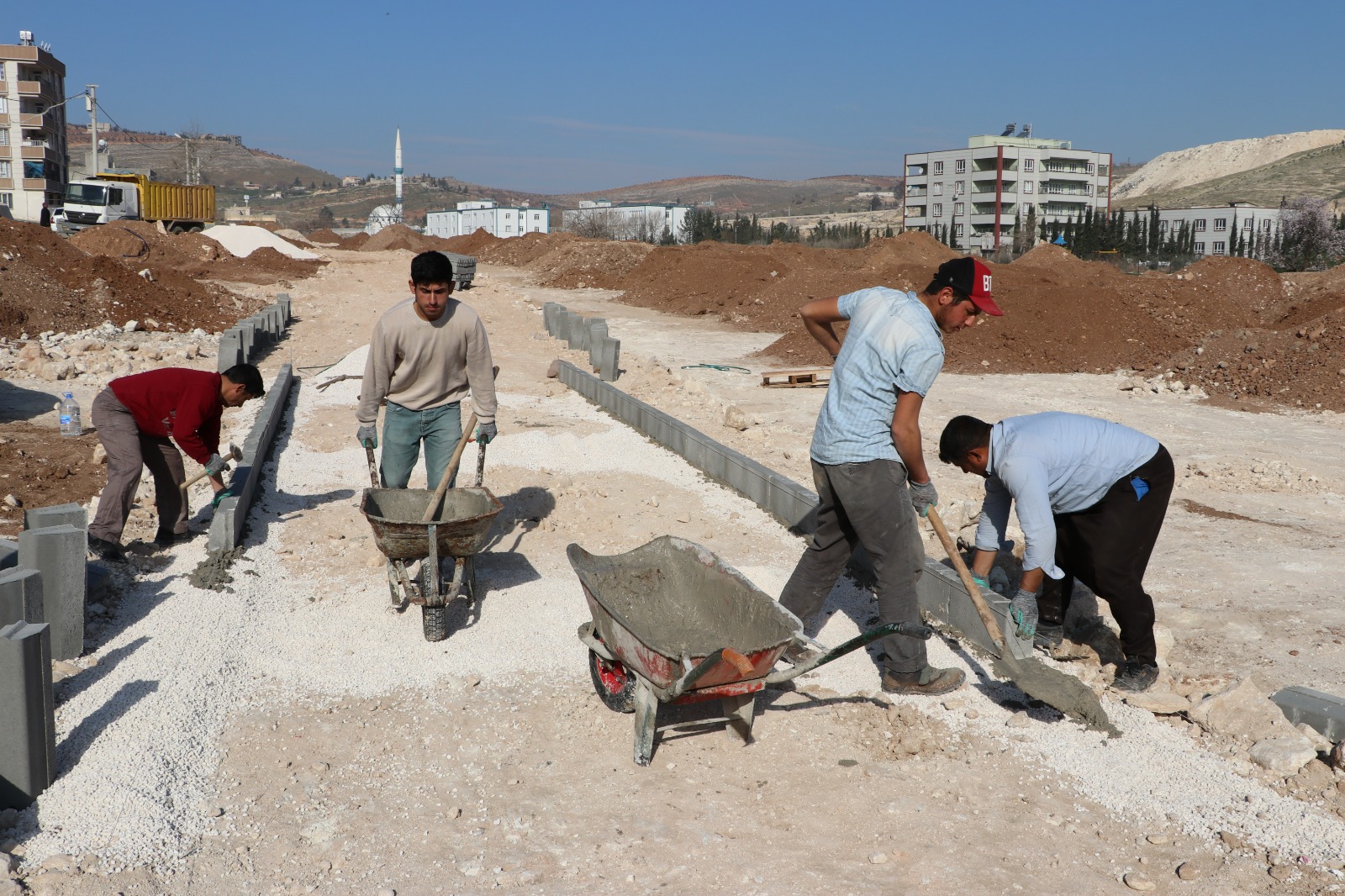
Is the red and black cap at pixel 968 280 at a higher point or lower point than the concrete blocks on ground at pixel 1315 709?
higher

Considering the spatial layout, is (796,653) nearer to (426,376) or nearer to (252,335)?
(426,376)

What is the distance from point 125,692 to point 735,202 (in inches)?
7591

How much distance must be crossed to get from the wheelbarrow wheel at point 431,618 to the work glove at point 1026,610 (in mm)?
2546

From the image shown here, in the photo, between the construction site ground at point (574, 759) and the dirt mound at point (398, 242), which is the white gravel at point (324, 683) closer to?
the construction site ground at point (574, 759)

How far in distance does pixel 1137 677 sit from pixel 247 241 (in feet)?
113

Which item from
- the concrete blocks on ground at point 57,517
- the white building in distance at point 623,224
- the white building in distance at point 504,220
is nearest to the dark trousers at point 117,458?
the concrete blocks on ground at point 57,517

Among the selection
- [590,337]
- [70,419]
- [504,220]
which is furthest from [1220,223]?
[70,419]

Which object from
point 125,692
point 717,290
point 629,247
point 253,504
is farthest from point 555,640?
point 629,247

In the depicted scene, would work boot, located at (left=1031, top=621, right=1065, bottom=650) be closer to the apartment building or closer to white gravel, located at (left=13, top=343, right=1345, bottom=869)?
white gravel, located at (left=13, top=343, right=1345, bottom=869)

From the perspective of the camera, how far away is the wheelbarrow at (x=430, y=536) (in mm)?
4609

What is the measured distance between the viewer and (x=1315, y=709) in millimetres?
4004

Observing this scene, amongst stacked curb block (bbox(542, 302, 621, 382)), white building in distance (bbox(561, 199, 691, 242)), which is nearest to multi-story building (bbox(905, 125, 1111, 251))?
white building in distance (bbox(561, 199, 691, 242))

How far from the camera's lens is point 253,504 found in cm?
706

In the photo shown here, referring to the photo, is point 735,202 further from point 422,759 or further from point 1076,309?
point 422,759
